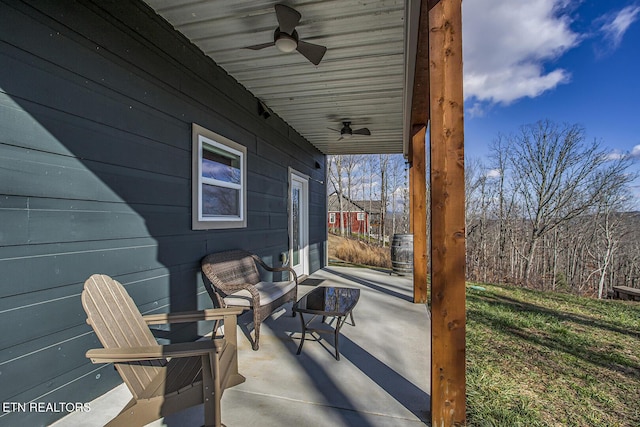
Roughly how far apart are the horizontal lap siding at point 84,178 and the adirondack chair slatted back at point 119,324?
31 cm

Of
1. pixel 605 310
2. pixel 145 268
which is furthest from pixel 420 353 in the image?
pixel 605 310

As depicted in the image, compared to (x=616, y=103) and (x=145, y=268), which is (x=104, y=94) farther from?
(x=616, y=103)

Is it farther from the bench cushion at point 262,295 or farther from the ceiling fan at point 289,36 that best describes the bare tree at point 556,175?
the ceiling fan at point 289,36

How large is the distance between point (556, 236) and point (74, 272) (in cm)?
1578

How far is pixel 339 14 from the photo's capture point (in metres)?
2.44

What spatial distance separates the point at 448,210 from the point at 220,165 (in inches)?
102

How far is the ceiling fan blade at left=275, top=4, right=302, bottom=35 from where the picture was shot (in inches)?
86.7

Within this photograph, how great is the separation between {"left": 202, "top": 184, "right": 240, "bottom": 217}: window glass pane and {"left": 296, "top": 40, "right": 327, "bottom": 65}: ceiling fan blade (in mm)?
1640

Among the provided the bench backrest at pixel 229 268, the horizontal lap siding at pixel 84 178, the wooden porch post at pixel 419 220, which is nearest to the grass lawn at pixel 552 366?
the wooden porch post at pixel 419 220

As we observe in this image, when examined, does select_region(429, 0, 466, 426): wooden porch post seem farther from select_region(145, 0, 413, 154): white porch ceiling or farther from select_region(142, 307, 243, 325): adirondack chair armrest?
select_region(142, 307, 243, 325): adirondack chair armrest

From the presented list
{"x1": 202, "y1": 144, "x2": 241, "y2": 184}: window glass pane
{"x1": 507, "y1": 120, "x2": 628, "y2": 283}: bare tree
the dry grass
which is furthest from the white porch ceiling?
{"x1": 507, "y1": 120, "x2": 628, "y2": 283}: bare tree

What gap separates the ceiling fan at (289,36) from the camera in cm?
224

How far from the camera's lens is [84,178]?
6.20ft

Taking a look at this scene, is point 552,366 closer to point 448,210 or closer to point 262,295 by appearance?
point 448,210
